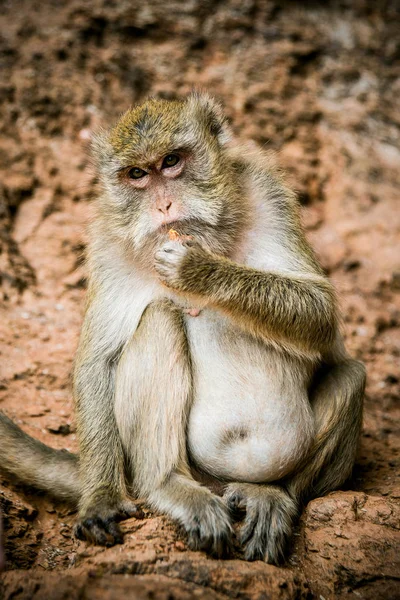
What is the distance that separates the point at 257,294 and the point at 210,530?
1.34m

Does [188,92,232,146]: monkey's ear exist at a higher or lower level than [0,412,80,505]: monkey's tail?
higher

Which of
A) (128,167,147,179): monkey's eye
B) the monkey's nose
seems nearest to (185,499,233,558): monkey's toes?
the monkey's nose

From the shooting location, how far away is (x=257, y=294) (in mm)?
4020

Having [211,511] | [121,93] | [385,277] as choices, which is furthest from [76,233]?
[211,511]

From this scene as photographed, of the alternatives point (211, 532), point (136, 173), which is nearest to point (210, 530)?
point (211, 532)

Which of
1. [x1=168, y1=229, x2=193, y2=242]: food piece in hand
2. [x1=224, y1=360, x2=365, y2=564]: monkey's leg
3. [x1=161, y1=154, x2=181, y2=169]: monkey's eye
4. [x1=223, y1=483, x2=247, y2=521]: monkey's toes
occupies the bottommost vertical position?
[x1=223, y1=483, x2=247, y2=521]: monkey's toes

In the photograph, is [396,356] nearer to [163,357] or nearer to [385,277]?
[385,277]

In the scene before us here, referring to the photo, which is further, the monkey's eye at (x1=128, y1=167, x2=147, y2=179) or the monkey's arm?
the monkey's eye at (x1=128, y1=167, x2=147, y2=179)

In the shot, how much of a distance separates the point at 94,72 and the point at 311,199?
8.96 feet

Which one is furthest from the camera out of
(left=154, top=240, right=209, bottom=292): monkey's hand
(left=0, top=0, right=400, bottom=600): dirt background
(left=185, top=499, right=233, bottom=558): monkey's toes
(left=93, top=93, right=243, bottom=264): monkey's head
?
(left=0, top=0, right=400, bottom=600): dirt background

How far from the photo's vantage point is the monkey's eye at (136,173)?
4250 mm

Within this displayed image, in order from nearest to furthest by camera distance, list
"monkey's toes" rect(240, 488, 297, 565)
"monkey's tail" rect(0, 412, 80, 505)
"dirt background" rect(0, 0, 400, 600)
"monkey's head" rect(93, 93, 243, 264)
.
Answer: "monkey's toes" rect(240, 488, 297, 565) < "monkey's head" rect(93, 93, 243, 264) < "monkey's tail" rect(0, 412, 80, 505) < "dirt background" rect(0, 0, 400, 600)

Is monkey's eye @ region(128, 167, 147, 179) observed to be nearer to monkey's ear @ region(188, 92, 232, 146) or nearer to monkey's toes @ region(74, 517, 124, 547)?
monkey's ear @ region(188, 92, 232, 146)

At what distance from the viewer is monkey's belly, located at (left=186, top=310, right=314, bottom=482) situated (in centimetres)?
411
